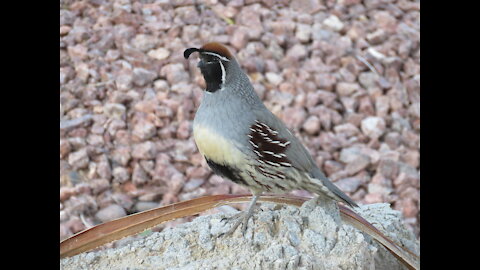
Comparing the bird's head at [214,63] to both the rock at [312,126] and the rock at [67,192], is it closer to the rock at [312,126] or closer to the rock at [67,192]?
the rock at [67,192]

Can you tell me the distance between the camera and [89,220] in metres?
2.51

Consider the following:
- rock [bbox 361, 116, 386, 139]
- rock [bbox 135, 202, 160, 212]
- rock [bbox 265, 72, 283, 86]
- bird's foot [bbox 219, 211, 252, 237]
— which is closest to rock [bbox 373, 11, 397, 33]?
rock [bbox 361, 116, 386, 139]

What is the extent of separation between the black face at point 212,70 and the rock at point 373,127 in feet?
4.11

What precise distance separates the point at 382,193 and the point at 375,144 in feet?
0.84

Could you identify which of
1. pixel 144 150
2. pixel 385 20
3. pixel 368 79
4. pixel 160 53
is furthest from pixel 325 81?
pixel 144 150

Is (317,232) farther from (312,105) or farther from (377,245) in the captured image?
(312,105)

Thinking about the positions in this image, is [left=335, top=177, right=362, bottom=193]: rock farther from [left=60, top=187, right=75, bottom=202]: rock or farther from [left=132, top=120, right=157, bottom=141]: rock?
[left=60, top=187, right=75, bottom=202]: rock

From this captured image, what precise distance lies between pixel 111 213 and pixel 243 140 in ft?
3.18

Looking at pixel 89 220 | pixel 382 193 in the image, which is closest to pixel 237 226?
pixel 89 220

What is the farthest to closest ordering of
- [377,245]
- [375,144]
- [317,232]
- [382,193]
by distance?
[375,144] → [382,193] → [377,245] → [317,232]

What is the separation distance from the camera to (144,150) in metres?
2.66

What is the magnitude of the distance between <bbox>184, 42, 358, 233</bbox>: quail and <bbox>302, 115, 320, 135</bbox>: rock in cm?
99

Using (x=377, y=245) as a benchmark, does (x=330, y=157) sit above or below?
below

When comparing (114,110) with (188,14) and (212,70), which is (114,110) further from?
(212,70)
